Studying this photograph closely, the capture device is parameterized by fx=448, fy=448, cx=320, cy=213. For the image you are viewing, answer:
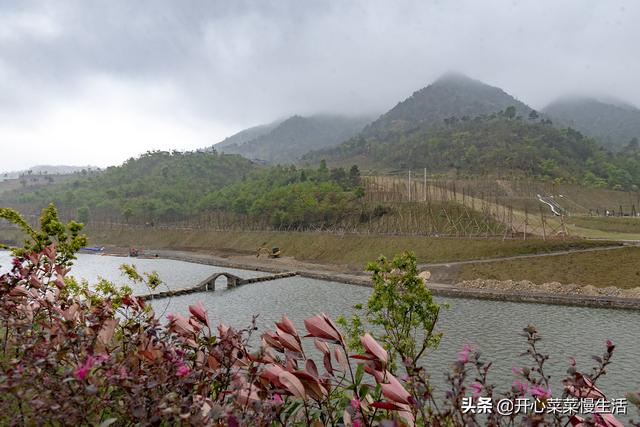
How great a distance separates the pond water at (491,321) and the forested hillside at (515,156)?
90.3 meters

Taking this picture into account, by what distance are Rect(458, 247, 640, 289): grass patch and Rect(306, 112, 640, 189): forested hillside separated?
251ft

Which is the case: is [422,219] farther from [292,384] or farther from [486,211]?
[292,384]

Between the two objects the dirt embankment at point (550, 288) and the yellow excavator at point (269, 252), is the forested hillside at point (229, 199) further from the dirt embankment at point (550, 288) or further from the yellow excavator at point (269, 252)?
the dirt embankment at point (550, 288)

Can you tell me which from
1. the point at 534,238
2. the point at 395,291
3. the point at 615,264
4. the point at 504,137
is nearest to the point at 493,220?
the point at 534,238

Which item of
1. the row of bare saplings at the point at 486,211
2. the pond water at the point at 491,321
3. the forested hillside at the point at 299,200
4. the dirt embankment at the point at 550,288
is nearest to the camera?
the pond water at the point at 491,321

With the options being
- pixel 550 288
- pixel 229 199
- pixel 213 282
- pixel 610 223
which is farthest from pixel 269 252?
pixel 610 223

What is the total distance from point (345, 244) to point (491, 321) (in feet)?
139

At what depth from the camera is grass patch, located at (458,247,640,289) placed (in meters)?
46.4

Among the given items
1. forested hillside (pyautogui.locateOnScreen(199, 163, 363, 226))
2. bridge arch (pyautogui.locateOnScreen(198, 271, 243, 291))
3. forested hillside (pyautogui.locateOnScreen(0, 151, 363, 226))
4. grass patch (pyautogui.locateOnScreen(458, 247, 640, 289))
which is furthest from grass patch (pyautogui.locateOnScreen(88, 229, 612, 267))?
bridge arch (pyautogui.locateOnScreen(198, 271, 243, 291))

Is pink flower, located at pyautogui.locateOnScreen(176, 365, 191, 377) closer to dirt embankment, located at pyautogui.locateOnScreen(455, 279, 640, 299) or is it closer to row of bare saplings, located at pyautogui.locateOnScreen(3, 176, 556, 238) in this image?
dirt embankment, located at pyautogui.locateOnScreen(455, 279, 640, 299)

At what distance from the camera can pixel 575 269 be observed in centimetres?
4966

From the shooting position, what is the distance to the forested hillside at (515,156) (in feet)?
431

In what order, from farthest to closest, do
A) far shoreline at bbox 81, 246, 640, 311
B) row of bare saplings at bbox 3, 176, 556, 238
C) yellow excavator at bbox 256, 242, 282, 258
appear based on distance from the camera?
1. yellow excavator at bbox 256, 242, 282, 258
2. row of bare saplings at bbox 3, 176, 556, 238
3. far shoreline at bbox 81, 246, 640, 311

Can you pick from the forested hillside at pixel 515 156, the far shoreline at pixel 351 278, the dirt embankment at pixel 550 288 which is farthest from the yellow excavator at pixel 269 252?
the forested hillside at pixel 515 156
